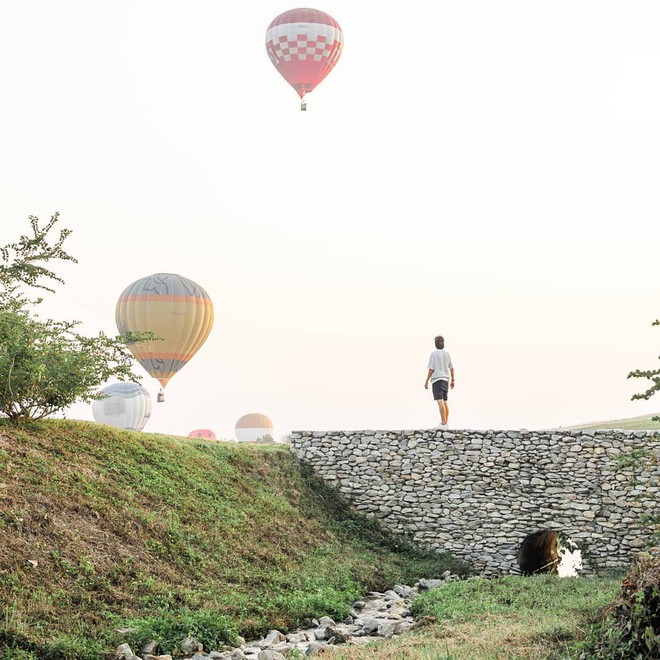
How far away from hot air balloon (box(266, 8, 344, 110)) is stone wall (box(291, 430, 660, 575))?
693 inches

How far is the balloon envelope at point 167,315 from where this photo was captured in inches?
1273

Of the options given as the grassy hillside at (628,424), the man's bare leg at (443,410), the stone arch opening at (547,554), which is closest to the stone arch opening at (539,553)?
the stone arch opening at (547,554)

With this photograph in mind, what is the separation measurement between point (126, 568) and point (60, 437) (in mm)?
4473

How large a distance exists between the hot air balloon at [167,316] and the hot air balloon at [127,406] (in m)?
10.0

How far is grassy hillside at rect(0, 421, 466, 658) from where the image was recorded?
12.9m

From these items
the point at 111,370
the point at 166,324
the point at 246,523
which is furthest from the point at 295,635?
the point at 166,324

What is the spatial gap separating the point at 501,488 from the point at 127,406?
84.1 ft

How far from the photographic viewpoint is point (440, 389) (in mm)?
22219

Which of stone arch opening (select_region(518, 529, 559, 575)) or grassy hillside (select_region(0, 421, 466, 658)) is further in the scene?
stone arch opening (select_region(518, 529, 559, 575))

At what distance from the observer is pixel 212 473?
20312 millimetres

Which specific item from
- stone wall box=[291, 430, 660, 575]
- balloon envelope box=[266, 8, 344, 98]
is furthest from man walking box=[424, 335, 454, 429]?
balloon envelope box=[266, 8, 344, 98]

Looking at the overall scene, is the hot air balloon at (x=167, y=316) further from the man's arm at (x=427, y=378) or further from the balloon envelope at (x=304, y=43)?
the man's arm at (x=427, y=378)

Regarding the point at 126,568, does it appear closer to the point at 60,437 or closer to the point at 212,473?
the point at 60,437

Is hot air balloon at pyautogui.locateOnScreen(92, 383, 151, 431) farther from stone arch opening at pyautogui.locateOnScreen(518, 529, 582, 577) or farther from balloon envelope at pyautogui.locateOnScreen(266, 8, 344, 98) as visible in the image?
stone arch opening at pyautogui.locateOnScreen(518, 529, 582, 577)
